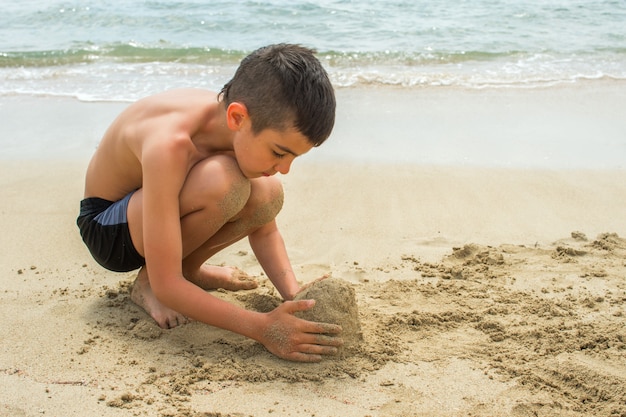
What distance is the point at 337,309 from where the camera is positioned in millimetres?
2533

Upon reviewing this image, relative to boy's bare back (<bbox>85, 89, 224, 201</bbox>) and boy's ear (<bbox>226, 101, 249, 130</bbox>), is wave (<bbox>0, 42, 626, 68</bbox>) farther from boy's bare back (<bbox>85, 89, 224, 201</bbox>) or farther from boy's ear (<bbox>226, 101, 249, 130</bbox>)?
boy's ear (<bbox>226, 101, 249, 130</bbox>)

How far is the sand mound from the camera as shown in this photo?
251 cm

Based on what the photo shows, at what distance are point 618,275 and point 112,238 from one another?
213 cm

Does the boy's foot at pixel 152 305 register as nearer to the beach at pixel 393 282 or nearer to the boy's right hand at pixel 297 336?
the beach at pixel 393 282

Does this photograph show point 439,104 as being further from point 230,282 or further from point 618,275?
point 230,282

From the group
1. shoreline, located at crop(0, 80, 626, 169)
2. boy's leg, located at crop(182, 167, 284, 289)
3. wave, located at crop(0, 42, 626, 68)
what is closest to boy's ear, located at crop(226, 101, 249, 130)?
boy's leg, located at crop(182, 167, 284, 289)

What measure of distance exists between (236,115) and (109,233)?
72cm

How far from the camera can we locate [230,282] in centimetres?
302

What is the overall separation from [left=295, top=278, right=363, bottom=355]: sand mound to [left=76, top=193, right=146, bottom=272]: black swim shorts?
0.72m

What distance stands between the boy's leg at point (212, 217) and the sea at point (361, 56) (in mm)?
1874

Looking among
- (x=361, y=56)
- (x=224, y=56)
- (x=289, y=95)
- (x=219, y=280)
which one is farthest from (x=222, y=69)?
(x=289, y=95)

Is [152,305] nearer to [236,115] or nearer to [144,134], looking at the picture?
[144,134]

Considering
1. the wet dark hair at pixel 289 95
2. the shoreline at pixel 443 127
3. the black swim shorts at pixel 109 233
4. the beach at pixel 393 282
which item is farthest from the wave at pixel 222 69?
the wet dark hair at pixel 289 95

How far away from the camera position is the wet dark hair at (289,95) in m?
2.37
